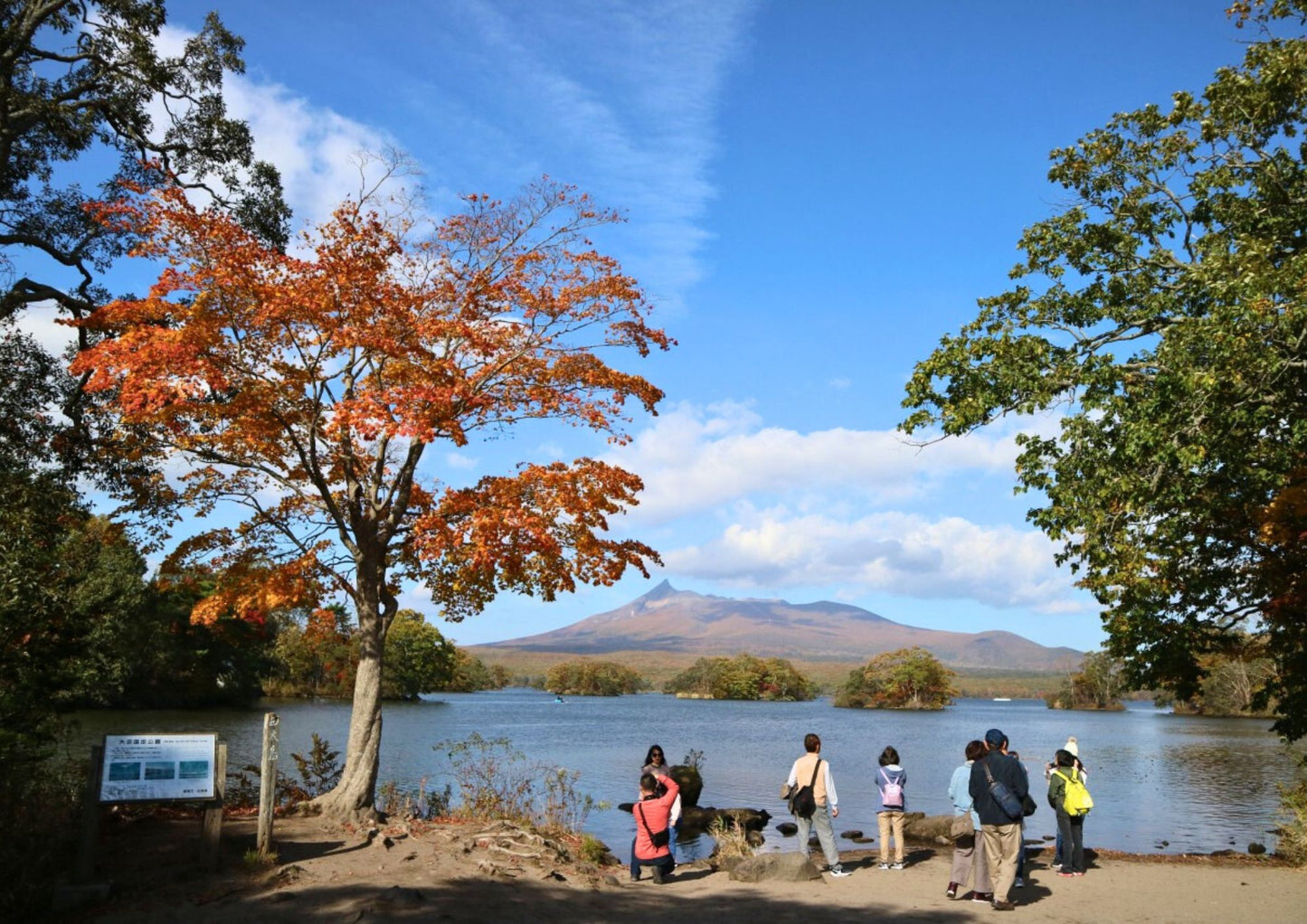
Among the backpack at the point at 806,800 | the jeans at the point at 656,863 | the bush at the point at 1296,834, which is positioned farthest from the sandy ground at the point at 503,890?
the bush at the point at 1296,834

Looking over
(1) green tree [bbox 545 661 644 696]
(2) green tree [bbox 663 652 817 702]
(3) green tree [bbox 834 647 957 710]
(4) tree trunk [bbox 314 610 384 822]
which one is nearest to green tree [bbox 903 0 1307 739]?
(4) tree trunk [bbox 314 610 384 822]

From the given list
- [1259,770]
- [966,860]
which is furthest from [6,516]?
[1259,770]

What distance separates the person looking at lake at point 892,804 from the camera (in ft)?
43.5

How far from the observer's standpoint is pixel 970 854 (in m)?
11.6

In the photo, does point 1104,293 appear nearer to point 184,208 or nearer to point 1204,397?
point 1204,397

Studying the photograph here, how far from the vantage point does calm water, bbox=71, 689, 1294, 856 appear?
24.8 meters

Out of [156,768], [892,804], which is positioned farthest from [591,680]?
[156,768]

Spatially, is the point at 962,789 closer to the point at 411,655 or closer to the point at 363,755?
the point at 363,755

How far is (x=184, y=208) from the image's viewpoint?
13211mm

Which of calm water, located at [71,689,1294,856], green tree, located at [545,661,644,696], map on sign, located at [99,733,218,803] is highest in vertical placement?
map on sign, located at [99,733,218,803]

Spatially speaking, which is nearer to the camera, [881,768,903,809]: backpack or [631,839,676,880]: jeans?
[631,839,676,880]: jeans

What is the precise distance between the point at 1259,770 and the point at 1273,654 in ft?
87.1

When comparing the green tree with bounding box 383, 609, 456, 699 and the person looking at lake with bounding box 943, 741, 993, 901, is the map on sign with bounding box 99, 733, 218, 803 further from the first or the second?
the green tree with bounding box 383, 609, 456, 699

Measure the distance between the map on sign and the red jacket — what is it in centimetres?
553
